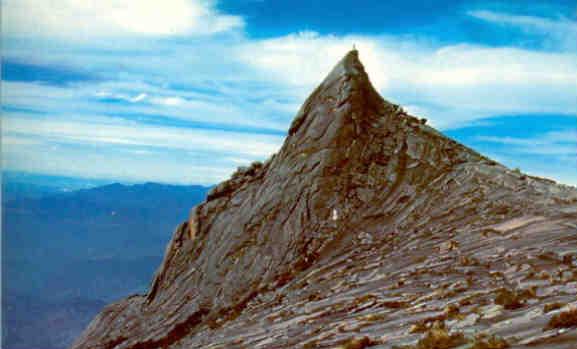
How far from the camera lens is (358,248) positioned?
139ft

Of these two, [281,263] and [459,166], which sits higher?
[459,166]

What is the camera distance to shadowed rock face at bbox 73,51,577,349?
2288 cm

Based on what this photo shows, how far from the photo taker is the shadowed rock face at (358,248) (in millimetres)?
22875

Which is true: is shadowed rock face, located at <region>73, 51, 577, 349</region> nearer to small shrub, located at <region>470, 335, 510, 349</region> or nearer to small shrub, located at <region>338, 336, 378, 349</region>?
small shrub, located at <region>338, 336, 378, 349</region>

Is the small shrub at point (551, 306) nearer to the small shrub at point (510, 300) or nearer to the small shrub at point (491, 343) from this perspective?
the small shrub at point (510, 300)

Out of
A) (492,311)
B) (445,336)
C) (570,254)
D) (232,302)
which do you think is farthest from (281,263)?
(445,336)

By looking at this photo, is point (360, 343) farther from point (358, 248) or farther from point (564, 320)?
point (358, 248)

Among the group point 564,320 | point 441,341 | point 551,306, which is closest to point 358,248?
point 551,306

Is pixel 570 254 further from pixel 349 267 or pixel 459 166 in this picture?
pixel 459 166

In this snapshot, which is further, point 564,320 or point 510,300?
point 510,300

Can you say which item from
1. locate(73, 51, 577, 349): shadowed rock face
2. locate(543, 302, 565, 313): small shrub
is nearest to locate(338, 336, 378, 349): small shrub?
locate(73, 51, 577, 349): shadowed rock face

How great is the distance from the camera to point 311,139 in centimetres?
5478

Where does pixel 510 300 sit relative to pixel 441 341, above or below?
above

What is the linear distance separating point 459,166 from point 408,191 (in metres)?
5.87
